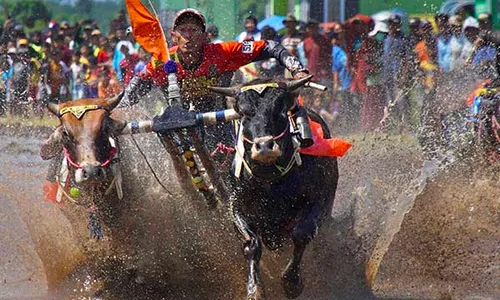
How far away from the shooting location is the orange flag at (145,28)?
9.53 metres

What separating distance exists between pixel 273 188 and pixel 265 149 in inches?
29.3

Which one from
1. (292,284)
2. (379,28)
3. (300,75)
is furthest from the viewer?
(379,28)

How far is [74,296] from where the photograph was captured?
9.45 metres

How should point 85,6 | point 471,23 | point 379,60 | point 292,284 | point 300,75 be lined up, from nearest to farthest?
point 292,284 < point 300,75 < point 471,23 < point 379,60 < point 85,6

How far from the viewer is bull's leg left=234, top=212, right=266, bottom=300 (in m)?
8.09

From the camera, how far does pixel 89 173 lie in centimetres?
838

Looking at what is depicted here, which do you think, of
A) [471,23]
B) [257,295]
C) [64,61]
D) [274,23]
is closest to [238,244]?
[257,295]

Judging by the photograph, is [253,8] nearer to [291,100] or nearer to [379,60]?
[379,60]

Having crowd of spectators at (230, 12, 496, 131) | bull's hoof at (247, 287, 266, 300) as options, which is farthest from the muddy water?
crowd of spectators at (230, 12, 496, 131)

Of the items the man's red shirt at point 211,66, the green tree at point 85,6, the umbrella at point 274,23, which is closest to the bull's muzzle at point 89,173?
the man's red shirt at point 211,66

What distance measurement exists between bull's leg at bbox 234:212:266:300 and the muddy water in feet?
2.10

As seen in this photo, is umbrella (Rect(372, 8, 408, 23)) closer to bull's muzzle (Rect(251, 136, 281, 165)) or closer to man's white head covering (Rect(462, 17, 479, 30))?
man's white head covering (Rect(462, 17, 479, 30))

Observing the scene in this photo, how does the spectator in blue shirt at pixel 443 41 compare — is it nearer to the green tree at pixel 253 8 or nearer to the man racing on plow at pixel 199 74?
the green tree at pixel 253 8

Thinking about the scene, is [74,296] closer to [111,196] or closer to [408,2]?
[111,196]
